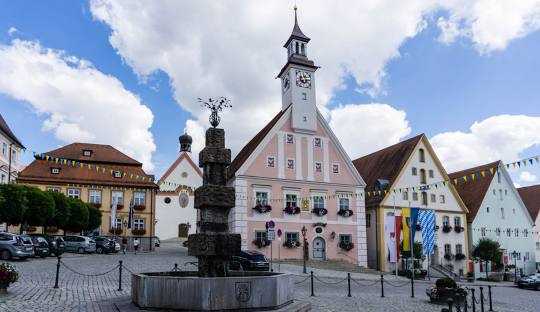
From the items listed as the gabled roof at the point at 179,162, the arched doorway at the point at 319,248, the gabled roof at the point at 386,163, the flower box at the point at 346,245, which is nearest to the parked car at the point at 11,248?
the arched doorway at the point at 319,248

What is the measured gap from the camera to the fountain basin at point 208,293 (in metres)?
12.5

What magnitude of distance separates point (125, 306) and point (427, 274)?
1405 inches

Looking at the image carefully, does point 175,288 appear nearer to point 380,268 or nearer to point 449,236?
point 380,268

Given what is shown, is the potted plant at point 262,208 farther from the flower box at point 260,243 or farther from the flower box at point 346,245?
the flower box at point 346,245

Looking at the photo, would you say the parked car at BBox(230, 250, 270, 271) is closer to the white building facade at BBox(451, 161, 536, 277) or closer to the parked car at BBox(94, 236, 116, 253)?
the parked car at BBox(94, 236, 116, 253)

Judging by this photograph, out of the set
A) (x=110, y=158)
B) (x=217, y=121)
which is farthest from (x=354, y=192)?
(x=217, y=121)

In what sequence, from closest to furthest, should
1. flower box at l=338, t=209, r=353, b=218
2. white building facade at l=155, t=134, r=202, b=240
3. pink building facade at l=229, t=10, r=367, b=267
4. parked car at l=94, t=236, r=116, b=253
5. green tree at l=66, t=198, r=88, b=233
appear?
pink building facade at l=229, t=10, r=367, b=267
parked car at l=94, t=236, r=116, b=253
green tree at l=66, t=198, r=88, b=233
flower box at l=338, t=209, r=353, b=218
white building facade at l=155, t=134, r=202, b=240

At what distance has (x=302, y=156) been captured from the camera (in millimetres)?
45812

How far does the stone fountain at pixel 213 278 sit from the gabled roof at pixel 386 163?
113 ft

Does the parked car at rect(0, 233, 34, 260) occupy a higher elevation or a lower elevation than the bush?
higher

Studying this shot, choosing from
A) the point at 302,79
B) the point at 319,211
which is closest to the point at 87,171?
the point at 302,79

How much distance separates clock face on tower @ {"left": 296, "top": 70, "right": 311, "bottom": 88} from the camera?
47969 millimetres

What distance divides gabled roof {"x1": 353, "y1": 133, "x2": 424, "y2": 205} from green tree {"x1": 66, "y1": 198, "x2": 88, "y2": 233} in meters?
26.0

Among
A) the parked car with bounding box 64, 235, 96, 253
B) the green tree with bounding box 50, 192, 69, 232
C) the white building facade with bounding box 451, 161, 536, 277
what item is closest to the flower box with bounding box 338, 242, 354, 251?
the white building facade with bounding box 451, 161, 536, 277
